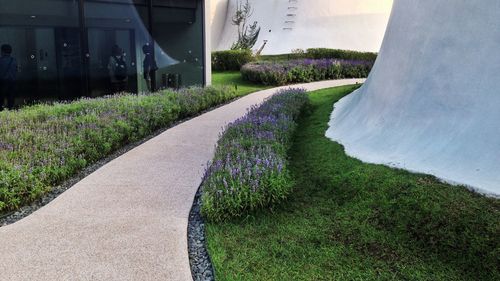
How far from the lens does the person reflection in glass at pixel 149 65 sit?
46.7 ft

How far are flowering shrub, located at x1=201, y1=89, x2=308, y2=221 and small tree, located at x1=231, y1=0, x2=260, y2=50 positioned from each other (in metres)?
19.5

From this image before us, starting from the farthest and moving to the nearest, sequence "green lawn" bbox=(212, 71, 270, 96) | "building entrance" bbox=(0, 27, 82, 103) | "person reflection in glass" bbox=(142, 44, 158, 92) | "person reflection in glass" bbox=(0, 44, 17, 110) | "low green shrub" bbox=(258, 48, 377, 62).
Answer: "low green shrub" bbox=(258, 48, 377, 62) → "green lawn" bbox=(212, 71, 270, 96) → "person reflection in glass" bbox=(142, 44, 158, 92) → "building entrance" bbox=(0, 27, 82, 103) → "person reflection in glass" bbox=(0, 44, 17, 110)

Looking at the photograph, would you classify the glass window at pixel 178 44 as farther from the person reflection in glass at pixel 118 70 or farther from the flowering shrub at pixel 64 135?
the flowering shrub at pixel 64 135

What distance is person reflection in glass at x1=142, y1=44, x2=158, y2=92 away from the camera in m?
14.2

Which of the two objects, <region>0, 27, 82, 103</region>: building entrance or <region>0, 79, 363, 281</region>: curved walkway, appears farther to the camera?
<region>0, 27, 82, 103</region>: building entrance

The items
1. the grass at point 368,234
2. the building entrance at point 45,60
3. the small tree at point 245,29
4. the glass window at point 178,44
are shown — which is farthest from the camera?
the small tree at point 245,29

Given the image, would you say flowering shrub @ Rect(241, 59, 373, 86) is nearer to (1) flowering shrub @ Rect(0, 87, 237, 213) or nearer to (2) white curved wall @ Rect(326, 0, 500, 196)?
(1) flowering shrub @ Rect(0, 87, 237, 213)

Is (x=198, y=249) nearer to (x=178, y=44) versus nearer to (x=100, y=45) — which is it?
(x=100, y=45)

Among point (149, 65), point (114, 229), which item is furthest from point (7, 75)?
point (114, 229)

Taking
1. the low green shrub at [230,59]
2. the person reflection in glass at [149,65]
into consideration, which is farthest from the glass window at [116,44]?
the low green shrub at [230,59]

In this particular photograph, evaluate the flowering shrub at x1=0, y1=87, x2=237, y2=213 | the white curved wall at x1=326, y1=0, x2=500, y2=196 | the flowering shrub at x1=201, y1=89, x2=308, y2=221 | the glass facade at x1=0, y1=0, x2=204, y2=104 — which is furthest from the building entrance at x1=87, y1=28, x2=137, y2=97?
the white curved wall at x1=326, y1=0, x2=500, y2=196

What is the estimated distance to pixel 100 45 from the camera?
12750 millimetres

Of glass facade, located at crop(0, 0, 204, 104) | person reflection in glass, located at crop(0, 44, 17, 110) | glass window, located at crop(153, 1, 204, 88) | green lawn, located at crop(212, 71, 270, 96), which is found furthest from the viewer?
green lawn, located at crop(212, 71, 270, 96)

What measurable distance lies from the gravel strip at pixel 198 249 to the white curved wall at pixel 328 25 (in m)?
20.5
